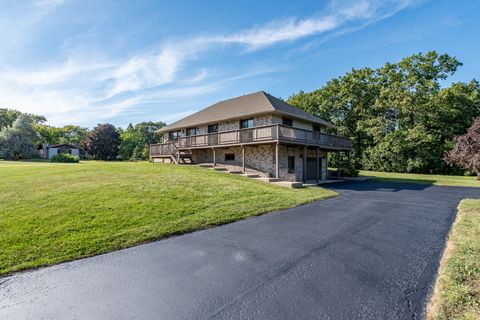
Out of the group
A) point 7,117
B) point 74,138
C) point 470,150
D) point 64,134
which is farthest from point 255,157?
point 64,134

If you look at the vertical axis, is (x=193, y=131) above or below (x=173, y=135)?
above

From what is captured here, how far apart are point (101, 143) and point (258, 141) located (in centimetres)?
4562

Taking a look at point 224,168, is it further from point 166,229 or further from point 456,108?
point 456,108

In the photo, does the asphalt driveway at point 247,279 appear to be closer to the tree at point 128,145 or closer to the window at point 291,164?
the window at point 291,164

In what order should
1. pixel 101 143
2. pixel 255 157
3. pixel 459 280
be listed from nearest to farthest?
pixel 459 280 → pixel 255 157 → pixel 101 143

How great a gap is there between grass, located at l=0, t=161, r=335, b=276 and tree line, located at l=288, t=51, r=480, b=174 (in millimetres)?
24830

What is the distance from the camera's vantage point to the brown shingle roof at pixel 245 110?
18312 mm

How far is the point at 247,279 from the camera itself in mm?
3941

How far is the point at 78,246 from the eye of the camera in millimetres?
5266

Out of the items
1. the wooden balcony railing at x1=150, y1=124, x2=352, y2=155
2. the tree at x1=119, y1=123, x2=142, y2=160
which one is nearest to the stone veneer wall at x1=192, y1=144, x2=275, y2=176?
the wooden balcony railing at x1=150, y1=124, x2=352, y2=155

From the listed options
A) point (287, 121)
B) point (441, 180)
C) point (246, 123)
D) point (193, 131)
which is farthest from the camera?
point (193, 131)

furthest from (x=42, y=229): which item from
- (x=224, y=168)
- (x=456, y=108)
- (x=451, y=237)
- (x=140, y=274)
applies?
(x=456, y=108)

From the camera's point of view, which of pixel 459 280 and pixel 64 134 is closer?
pixel 459 280

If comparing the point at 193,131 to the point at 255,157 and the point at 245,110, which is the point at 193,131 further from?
the point at 255,157
